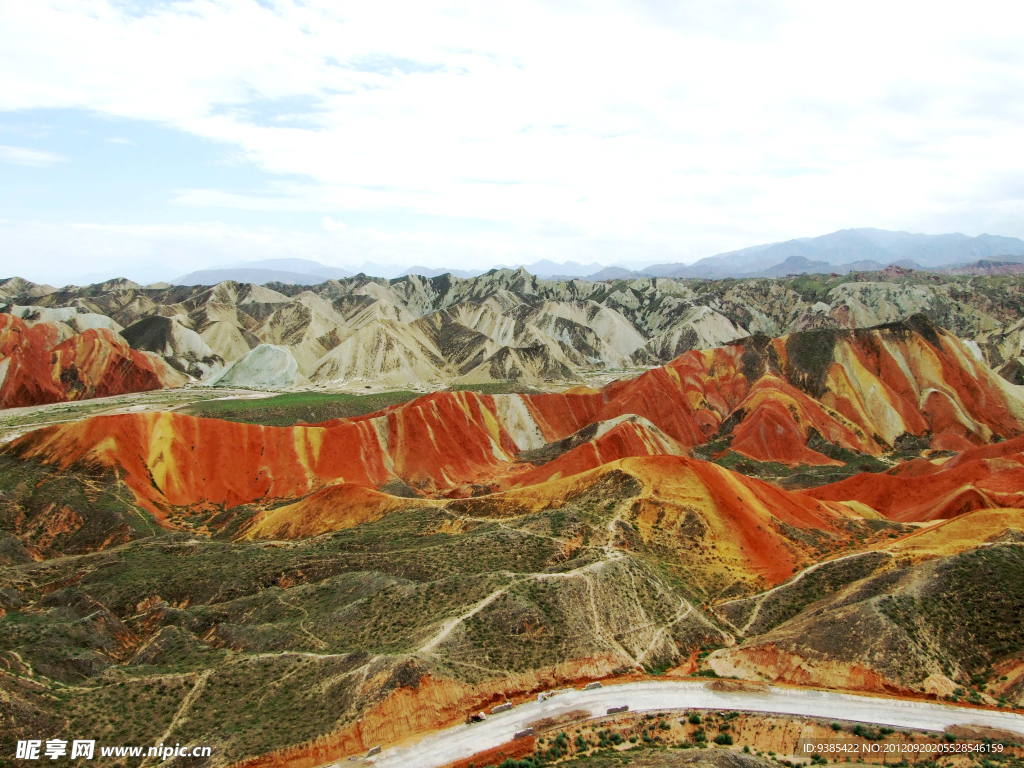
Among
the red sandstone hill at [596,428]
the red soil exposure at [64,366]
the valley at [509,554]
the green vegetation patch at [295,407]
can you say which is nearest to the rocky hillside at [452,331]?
the red soil exposure at [64,366]

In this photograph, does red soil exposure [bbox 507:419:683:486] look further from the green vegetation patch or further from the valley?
the green vegetation patch

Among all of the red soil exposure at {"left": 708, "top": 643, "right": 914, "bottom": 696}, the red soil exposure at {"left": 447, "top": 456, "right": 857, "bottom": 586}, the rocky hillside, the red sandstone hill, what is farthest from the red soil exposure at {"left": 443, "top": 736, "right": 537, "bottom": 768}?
the rocky hillside

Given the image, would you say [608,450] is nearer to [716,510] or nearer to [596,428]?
[596,428]

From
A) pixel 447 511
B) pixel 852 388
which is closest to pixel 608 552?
pixel 447 511

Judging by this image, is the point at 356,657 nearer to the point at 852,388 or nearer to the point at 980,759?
the point at 980,759

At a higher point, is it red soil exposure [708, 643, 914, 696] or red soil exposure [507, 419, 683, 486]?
red soil exposure [507, 419, 683, 486]
